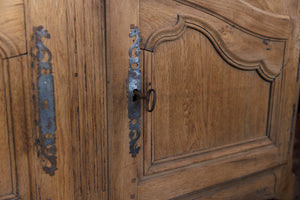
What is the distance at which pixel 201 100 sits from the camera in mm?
871

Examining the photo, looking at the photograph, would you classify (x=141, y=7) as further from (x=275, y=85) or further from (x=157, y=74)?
(x=275, y=85)

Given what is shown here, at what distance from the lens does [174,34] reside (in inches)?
30.3

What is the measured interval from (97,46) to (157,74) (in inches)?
7.0

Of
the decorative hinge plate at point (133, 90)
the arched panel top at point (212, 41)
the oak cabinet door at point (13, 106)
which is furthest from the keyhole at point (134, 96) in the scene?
the oak cabinet door at point (13, 106)

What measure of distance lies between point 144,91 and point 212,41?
259mm

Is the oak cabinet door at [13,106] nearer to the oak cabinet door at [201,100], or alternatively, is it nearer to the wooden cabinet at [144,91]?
the wooden cabinet at [144,91]

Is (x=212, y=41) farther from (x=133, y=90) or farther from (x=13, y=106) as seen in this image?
(x=13, y=106)

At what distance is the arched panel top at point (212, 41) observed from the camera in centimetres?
75

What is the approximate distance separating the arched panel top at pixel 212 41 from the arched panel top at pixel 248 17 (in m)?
0.04

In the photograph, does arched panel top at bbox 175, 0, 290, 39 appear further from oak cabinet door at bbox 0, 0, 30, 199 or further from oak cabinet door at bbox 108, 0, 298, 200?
oak cabinet door at bbox 0, 0, 30, 199

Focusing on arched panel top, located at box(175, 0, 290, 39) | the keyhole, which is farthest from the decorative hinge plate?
arched panel top, located at box(175, 0, 290, 39)

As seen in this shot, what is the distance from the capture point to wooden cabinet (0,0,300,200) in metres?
0.63

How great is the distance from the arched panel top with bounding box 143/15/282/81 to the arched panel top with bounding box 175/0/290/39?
0.04m

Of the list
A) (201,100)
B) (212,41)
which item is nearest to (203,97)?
(201,100)
